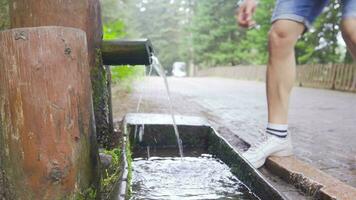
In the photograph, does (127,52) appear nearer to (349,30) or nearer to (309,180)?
(309,180)

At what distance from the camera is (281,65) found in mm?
2629

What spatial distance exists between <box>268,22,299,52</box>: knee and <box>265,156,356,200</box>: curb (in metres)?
0.71

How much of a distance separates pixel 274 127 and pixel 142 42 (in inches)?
40.9

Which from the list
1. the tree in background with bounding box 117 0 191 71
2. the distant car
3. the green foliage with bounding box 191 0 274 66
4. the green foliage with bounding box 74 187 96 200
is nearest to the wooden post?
the green foliage with bounding box 74 187 96 200

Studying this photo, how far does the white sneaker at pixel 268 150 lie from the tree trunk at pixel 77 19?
1011 mm

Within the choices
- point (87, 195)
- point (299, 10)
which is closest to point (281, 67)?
point (299, 10)

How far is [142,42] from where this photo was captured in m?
2.30

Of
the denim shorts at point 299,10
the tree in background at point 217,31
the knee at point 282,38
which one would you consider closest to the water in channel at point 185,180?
the knee at point 282,38

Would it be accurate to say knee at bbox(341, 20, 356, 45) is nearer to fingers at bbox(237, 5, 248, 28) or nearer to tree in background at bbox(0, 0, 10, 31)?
fingers at bbox(237, 5, 248, 28)

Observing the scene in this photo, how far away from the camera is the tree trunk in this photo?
6.74ft

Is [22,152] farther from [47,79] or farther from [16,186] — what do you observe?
[47,79]

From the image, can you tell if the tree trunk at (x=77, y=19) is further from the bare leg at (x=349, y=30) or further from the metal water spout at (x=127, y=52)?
the bare leg at (x=349, y=30)

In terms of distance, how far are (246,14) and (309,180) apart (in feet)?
3.60

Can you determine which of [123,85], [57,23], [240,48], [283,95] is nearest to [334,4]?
[123,85]
